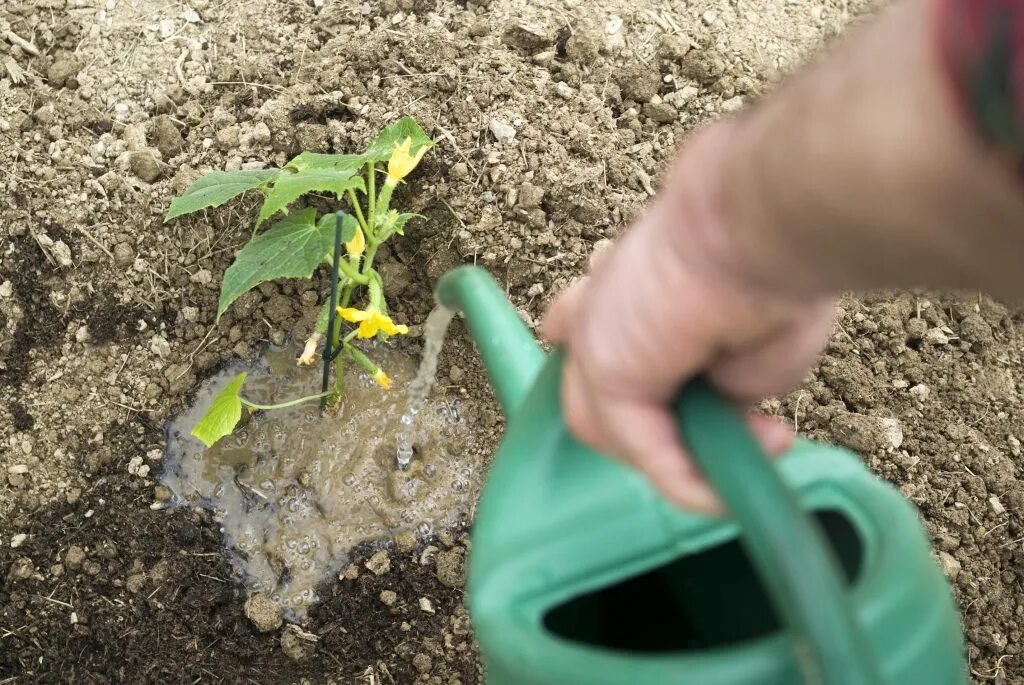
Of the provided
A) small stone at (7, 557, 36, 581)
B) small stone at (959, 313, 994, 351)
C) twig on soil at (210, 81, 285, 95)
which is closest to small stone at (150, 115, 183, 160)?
twig on soil at (210, 81, 285, 95)

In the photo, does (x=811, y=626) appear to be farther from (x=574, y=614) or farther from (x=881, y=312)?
(x=881, y=312)

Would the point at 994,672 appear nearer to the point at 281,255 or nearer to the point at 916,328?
the point at 916,328

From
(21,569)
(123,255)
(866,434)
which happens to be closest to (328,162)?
(123,255)

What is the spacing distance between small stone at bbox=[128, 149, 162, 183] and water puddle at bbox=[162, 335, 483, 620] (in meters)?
0.37

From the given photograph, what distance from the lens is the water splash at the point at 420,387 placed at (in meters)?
1.43

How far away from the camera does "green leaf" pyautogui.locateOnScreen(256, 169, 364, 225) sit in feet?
3.76

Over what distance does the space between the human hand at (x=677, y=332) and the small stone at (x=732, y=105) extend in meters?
1.09

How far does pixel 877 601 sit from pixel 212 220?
128cm

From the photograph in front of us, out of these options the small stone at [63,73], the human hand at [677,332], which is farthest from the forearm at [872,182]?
the small stone at [63,73]

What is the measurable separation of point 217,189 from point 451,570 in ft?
2.24

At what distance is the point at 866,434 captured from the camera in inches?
52.2

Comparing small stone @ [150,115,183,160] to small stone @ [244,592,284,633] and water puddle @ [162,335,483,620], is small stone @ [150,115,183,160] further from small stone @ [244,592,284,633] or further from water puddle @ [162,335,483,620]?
small stone @ [244,592,284,633]

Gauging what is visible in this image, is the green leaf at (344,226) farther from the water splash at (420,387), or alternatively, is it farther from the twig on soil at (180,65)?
the twig on soil at (180,65)

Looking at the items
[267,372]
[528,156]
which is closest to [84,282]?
[267,372]
